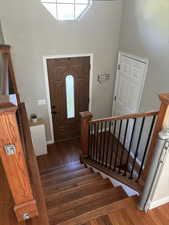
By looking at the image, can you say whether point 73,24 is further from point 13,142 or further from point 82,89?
point 13,142

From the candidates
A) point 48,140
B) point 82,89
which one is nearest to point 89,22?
point 82,89

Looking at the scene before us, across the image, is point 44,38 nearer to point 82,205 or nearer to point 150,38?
point 150,38

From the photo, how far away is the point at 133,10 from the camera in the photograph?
3.24 metres

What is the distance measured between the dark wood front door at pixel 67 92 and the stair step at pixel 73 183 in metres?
1.75

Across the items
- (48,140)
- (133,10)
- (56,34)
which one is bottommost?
(48,140)

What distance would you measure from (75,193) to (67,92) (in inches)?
91.2

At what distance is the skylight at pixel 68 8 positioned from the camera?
325 centimetres

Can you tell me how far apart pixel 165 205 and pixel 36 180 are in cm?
150

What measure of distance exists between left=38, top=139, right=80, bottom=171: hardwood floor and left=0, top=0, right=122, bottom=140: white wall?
86cm

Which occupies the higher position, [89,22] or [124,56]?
[89,22]

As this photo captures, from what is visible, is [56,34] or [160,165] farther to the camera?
[56,34]

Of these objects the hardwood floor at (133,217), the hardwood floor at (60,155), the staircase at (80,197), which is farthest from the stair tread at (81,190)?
the hardwood floor at (60,155)

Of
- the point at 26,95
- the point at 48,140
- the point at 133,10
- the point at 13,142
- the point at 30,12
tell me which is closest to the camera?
the point at 13,142

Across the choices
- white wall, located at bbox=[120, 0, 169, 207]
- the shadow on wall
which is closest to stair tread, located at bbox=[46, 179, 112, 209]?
white wall, located at bbox=[120, 0, 169, 207]
